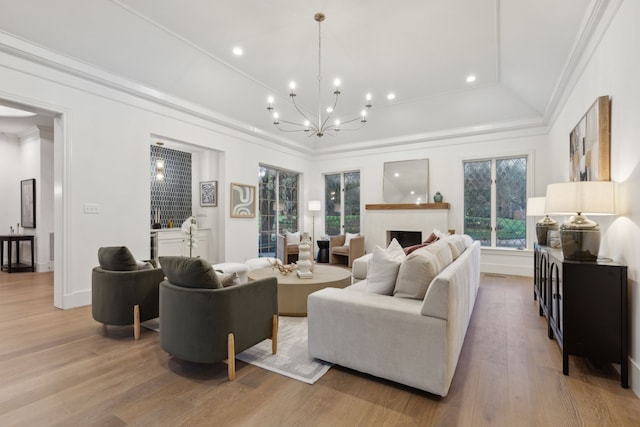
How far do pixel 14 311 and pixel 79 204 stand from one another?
1402 mm

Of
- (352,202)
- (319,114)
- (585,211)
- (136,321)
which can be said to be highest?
(319,114)

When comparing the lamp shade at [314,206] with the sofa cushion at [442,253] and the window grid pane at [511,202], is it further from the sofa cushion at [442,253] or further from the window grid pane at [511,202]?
the sofa cushion at [442,253]

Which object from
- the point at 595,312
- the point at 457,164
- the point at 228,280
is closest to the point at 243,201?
the point at 228,280

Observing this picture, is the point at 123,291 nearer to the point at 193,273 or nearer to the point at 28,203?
the point at 193,273

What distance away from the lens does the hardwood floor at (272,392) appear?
1.74 meters

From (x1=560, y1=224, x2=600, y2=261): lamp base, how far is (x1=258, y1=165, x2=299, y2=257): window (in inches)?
228

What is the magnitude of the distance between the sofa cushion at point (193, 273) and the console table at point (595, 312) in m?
2.52

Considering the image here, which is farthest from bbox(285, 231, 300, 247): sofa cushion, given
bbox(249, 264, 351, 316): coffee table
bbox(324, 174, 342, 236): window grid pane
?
bbox(249, 264, 351, 316): coffee table

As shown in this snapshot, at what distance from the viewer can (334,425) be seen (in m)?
1.68

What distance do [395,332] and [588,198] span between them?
1.81m

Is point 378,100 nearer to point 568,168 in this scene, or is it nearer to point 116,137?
point 568,168

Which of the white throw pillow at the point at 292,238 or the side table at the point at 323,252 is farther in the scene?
the side table at the point at 323,252

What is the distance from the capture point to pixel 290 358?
96.5 inches

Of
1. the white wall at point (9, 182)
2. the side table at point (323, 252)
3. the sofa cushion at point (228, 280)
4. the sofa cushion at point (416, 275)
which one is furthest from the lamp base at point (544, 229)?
the white wall at point (9, 182)
